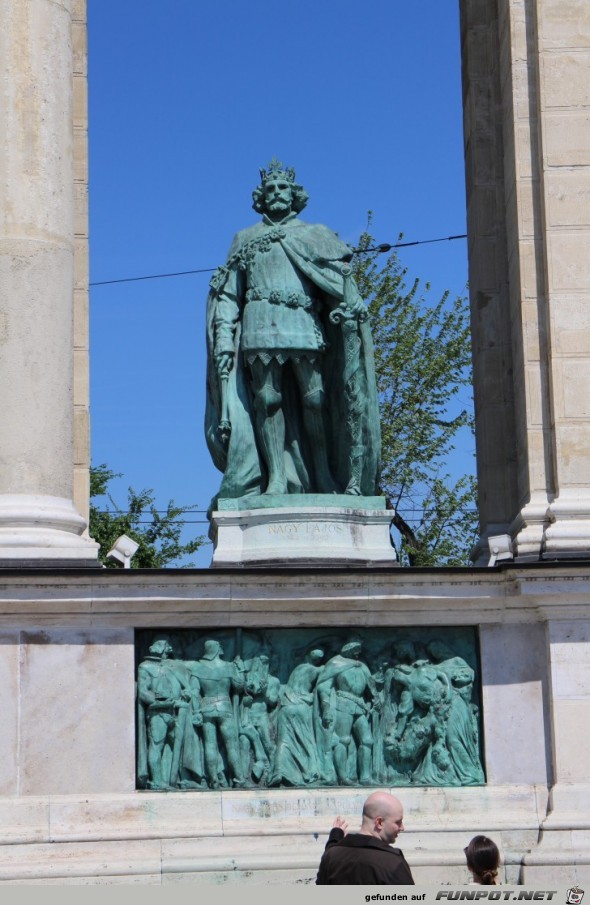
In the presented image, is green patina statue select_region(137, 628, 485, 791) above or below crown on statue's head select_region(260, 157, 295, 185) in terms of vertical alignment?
below

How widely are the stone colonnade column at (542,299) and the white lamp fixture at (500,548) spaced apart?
10cm

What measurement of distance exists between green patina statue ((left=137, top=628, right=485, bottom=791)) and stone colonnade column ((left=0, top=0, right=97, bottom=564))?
4.60ft

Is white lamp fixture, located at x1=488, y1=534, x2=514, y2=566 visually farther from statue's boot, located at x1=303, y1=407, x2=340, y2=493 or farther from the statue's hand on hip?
the statue's hand on hip

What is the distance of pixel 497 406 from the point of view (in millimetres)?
18312

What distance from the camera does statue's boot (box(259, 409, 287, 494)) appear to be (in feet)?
55.9

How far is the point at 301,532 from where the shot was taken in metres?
16.5

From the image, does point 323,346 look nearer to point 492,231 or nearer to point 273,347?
point 273,347

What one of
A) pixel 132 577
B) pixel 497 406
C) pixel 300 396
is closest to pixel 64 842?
pixel 132 577

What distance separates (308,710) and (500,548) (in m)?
2.36

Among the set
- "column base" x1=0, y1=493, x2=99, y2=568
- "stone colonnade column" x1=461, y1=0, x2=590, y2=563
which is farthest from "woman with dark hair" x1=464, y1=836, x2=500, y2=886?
"column base" x1=0, y1=493, x2=99, y2=568

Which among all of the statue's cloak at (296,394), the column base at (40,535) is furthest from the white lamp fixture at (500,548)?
the column base at (40,535)

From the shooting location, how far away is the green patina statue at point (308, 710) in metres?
15.5

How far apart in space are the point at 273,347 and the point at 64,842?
476 centimetres

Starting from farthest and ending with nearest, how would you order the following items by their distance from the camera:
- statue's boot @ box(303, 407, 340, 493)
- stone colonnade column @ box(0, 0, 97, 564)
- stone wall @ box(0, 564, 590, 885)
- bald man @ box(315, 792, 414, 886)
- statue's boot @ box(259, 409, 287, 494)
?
statue's boot @ box(303, 407, 340, 493) < statue's boot @ box(259, 409, 287, 494) < stone colonnade column @ box(0, 0, 97, 564) < stone wall @ box(0, 564, 590, 885) < bald man @ box(315, 792, 414, 886)
